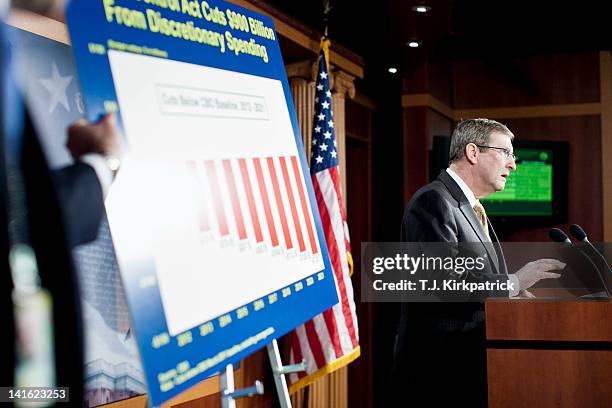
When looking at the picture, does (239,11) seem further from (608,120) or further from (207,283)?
(608,120)

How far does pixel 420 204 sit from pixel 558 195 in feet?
12.5

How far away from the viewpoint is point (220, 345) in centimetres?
126

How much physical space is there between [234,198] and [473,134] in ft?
5.47

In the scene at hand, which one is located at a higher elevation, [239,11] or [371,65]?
[371,65]

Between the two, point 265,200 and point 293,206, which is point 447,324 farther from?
point 265,200

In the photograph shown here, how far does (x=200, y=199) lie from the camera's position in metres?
1.29

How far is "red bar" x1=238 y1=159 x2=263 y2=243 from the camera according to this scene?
1.45 metres

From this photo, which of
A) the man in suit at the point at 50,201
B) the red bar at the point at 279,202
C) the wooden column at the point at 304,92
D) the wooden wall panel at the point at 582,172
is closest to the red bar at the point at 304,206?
the red bar at the point at 279,202

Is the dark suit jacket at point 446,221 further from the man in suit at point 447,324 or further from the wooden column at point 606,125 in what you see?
the wooden column at point 606,125

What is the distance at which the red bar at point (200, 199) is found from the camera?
1281 mm

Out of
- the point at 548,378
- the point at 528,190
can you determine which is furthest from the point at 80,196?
the point at 528,190

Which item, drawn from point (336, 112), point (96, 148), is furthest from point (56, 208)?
point (336, 112)

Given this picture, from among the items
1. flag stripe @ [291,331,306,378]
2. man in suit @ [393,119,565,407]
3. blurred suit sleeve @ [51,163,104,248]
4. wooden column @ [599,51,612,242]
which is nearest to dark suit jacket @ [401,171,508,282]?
man in suit @ [393,119,565,407]

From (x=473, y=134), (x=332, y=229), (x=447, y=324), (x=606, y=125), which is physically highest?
(x=606, y=125)
